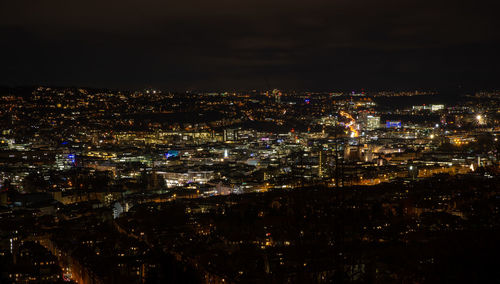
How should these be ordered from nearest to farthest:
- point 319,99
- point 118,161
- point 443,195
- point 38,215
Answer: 1. point 38,215
2. point 443,195
3. point 118,161
4. point 319,99

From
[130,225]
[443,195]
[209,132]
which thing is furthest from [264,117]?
[130,225]

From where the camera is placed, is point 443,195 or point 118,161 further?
point 118,161

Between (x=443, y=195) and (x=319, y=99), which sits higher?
(x=319, y=99)

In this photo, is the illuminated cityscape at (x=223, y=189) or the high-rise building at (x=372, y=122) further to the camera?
the high-rise building at (x=372, y=122)

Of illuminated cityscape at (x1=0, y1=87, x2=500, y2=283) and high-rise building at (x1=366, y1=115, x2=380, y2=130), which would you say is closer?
illuminated cityscape at (x1=0, y1=87, x2=500, y2=283)

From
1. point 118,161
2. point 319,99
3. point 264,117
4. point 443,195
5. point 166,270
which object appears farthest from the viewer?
point 319,99

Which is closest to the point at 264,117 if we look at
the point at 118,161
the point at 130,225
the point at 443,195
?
the point at 118,161

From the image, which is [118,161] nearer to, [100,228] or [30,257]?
[100,228]

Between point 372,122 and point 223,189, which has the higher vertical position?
point 372,122

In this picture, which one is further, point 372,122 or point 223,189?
point 372,122

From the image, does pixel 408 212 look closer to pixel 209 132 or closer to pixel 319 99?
pixel 209 132
